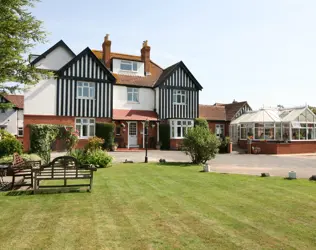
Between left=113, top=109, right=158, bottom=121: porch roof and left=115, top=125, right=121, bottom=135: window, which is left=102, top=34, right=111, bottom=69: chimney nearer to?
left=113, top=109, right=158, bottom=121: porch roof

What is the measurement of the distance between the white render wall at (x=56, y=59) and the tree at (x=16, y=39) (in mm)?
14887

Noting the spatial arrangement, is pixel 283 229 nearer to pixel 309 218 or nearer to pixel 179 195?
pixel 309 218

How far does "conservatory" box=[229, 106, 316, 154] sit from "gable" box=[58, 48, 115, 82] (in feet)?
47.7

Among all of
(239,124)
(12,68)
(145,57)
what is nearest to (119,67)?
(145,57)

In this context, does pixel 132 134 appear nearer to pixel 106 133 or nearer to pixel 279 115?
pixel 106 133

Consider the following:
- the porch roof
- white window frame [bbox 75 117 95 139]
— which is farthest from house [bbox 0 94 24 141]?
the porch roof

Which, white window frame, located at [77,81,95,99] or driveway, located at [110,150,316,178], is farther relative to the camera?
white window frame, located at [77,81,95,99]

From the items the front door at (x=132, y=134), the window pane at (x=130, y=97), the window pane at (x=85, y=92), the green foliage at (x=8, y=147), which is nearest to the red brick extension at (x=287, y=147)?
the front door at (x=132, y=134)

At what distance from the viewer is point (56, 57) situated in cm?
2425

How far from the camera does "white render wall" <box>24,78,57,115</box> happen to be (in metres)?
22.3

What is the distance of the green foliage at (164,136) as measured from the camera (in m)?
26.0

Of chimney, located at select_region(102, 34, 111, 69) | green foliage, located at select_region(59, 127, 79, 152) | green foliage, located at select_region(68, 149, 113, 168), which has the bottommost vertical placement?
green foliage, located at select_region(68, 149, 113, 168)

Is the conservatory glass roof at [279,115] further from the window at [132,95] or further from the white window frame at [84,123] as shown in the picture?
the white window frame at [84,123]

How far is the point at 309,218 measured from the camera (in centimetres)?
520
